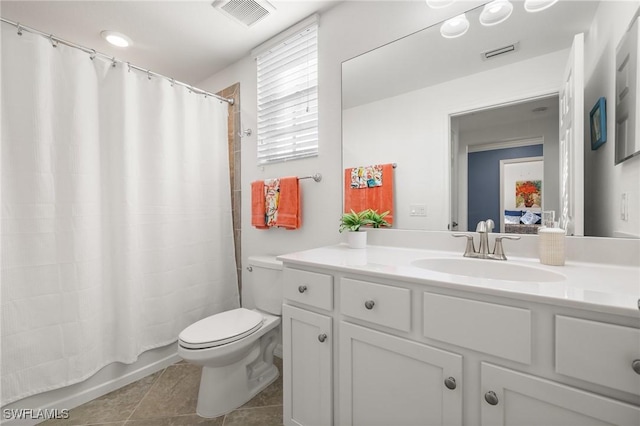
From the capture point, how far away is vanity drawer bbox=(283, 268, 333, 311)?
43.4 inches

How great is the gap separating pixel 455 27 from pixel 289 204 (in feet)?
4.31

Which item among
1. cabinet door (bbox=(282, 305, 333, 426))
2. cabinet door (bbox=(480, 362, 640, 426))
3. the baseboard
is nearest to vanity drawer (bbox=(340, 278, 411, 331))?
cabinet door (bbox=(282, 305, 333, 426))

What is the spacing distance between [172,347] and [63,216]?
1.11m

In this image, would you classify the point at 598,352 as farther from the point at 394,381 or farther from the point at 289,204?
the point at 289,204

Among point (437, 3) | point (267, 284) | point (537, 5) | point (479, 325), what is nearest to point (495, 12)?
point (537, 5)

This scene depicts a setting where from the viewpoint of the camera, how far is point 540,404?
0.70 meters

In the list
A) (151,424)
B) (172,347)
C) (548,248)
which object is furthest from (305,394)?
(172,347)

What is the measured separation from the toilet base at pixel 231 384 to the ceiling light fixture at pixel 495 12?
6.84ft

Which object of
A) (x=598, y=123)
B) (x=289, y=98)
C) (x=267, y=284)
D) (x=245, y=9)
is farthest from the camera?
(x=289, y=98)

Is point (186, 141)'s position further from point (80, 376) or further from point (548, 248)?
point (548, 248)

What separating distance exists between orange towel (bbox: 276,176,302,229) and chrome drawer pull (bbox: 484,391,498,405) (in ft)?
4.26

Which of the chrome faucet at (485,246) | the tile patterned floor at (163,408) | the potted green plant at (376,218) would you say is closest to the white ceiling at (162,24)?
the potted green plant at (376,218)

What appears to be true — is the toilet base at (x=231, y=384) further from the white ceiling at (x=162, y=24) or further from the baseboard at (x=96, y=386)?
the white ceiling at (x=162, y=24)

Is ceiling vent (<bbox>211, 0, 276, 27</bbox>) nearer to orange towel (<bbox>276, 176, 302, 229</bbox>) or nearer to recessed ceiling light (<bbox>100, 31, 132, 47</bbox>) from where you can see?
recessed ceiling light (<bbox>100, 31, 132, 47</bbox>)
